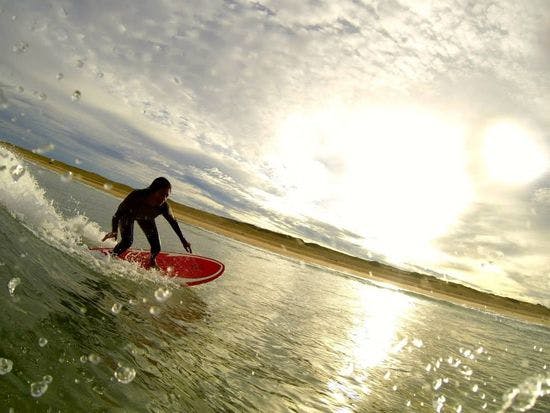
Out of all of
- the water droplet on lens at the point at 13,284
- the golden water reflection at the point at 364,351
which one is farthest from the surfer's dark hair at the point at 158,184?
the golden water reflection at the point at 364,351

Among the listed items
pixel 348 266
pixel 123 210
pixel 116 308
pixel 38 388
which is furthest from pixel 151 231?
pixel 348 266

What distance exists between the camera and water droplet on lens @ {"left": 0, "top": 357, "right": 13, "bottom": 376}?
4.54 metres

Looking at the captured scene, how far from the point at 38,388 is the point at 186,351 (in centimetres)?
314

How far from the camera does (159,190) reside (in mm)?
11492

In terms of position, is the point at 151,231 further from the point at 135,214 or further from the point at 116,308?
the point at 116,308

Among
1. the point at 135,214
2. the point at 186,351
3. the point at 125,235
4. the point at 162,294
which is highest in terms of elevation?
the point at 135,214

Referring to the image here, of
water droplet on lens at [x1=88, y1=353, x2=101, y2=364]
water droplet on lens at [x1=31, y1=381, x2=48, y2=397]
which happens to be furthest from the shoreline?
water droplet on lens at [x1=31, y1=381, x2=48, y2=397]

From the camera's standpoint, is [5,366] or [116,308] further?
[116,308]

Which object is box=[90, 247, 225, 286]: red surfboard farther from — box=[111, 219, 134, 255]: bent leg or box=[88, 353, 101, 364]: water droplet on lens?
box=[88, 353, 101, 364]: water droplet on lens

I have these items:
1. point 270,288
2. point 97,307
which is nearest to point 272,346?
point 97,307

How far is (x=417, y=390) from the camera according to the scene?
9.18 m

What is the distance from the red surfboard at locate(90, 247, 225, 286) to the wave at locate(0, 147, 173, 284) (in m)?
0.52

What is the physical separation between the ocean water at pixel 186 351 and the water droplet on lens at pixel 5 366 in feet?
0.09

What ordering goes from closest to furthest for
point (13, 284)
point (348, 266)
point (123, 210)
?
1. point (13, 284)
2. point (123, 210)
3. point (348, 266)
